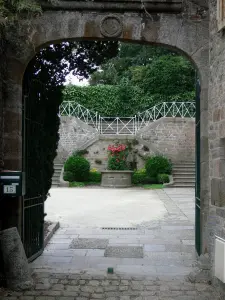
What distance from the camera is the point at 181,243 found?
23.0 ft

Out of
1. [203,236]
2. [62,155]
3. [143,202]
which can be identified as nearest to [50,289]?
[203,236]

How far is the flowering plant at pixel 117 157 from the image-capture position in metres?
19.6

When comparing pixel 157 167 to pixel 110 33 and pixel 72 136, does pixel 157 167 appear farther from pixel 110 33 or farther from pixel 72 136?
pixel 110 33

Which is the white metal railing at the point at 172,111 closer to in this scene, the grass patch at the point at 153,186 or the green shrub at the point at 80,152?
the green shrub at the point at 80,152

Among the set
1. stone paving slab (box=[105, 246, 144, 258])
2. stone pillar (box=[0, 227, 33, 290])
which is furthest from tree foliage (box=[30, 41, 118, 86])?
stone paving slab (box=[105, 246, 144, 258])

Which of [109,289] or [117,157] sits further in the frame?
[117,157]

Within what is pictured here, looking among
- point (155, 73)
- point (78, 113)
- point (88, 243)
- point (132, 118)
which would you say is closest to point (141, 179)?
point (132, 118)

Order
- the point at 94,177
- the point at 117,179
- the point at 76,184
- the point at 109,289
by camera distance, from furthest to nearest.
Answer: the point at 94,177
the point at 76,184
the point at 117,179
the point at 109,289

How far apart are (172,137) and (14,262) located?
17886 mm

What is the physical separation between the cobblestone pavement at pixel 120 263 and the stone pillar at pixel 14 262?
0.18 meters

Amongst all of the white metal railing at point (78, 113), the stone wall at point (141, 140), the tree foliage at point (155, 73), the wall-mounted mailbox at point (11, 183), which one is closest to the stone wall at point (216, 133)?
the wall-mounted mailbox at point (11, 183)

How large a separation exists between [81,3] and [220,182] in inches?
120

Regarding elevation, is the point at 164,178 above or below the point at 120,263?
above

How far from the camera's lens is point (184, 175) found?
19641 millimetres
